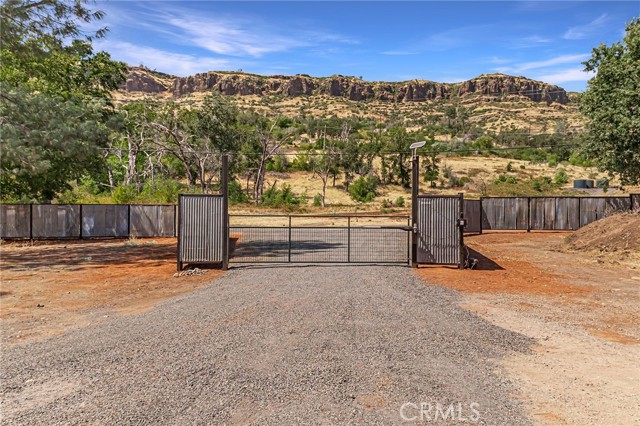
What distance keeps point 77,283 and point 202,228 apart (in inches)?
143

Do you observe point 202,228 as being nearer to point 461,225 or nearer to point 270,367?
point 461,225

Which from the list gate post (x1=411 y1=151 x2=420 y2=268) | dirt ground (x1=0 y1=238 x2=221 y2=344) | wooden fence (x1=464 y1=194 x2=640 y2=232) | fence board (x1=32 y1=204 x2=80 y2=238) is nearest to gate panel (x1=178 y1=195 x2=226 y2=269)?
dirt ground (x1=0 y1=238 x2=221 y2=344)

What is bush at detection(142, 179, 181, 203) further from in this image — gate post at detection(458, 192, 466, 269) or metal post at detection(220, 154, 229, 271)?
gate post at detection(458, 192, 466, 269)

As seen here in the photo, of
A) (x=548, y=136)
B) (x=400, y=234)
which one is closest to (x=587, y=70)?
(x=400, y=234)

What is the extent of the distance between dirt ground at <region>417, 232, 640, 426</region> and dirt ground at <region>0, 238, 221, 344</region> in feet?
23.8

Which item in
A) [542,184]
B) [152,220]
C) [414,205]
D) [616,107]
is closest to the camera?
[414,205]

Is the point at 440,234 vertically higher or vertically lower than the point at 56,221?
higher

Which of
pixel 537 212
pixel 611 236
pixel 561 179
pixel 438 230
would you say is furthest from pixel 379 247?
pixel 561 179

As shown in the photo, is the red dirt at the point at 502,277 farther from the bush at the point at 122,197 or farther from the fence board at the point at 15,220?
the bush at the point at 122,197

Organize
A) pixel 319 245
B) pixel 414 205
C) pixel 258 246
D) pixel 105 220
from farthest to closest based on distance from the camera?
pixel 105 220
pixel 319 245
pixel 258 246
pixel 414 205

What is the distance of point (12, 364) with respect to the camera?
646 centimetres

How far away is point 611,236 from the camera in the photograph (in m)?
19.9

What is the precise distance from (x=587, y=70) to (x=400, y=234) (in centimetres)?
1359

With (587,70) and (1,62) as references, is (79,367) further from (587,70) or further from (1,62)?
(587,70)
